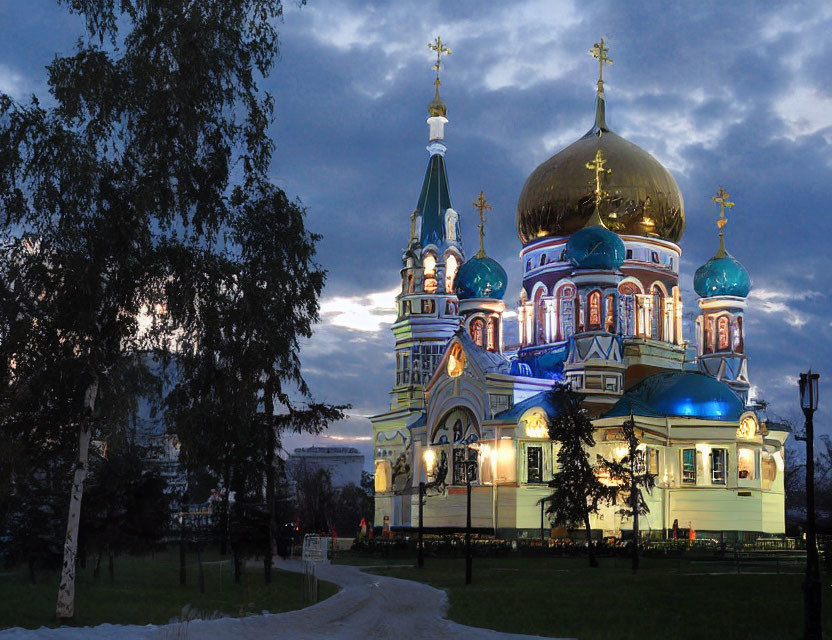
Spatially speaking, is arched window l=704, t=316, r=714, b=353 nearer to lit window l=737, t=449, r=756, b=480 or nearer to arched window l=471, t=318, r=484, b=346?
lit window l=737, t=449, r=756, b=480

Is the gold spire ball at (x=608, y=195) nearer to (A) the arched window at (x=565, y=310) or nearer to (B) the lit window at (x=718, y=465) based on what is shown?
(A) the arched window at (x=565, y=310)

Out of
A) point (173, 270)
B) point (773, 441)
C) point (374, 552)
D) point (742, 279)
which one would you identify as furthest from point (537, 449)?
point (173, 270)

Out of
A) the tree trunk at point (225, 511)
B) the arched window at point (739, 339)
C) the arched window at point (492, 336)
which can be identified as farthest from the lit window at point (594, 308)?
the tree trunk at point (225, 511)

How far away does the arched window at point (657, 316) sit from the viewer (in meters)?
56.0

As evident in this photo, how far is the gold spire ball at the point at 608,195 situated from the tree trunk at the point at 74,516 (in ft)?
124

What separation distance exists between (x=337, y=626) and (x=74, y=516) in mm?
5070

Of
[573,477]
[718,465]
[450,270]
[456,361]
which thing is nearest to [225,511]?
[573,477]

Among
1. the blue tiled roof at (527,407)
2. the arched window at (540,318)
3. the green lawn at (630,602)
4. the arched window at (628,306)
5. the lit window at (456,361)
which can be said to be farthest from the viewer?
the arched window at (540,318)

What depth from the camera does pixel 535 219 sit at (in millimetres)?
58031

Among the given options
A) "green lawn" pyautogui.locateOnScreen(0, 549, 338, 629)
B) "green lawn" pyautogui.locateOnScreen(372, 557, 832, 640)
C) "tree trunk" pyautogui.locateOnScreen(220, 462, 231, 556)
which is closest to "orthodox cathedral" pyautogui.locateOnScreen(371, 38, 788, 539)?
"green lawn" pyautogui.locateOnScreen(372, 557, 832, 640)

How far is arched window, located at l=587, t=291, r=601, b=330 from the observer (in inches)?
2026

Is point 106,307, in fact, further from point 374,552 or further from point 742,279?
point 742,279

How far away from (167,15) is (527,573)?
61.3 feet

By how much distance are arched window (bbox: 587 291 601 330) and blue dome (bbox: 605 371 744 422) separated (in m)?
3.62
